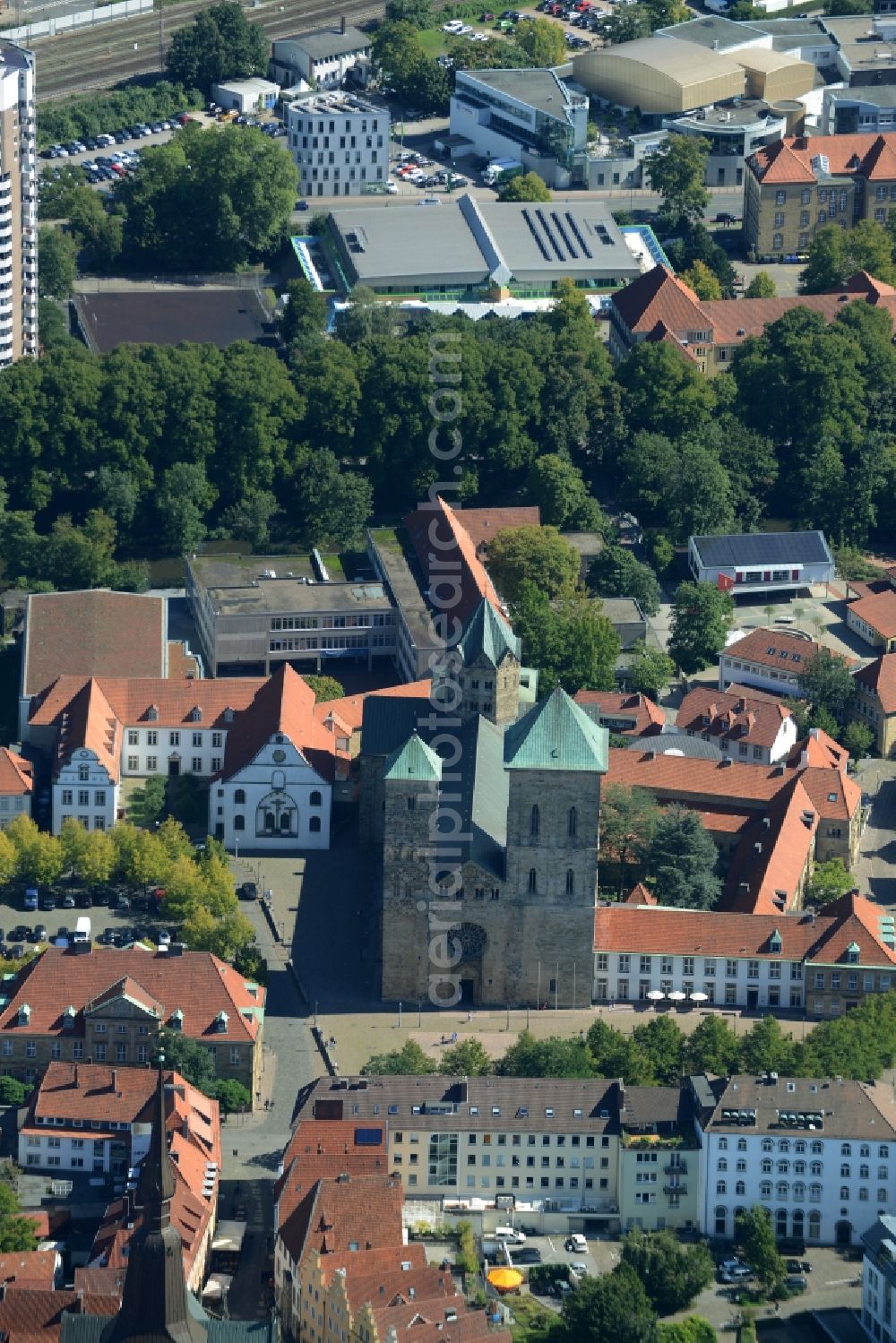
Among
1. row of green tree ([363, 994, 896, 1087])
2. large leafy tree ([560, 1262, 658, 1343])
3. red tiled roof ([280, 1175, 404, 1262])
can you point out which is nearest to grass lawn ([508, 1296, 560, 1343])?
large leafy tree ([560, 1262, 658, 1343])

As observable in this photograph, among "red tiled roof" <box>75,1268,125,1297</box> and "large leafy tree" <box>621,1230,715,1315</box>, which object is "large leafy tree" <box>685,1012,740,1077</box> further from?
"red tiled roof" <box>75,1268,125,1297</box>

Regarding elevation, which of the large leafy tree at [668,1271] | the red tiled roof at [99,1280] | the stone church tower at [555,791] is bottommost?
the large leafy tree at [668,1271]

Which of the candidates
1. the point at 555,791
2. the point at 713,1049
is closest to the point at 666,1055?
the point at 713,1049

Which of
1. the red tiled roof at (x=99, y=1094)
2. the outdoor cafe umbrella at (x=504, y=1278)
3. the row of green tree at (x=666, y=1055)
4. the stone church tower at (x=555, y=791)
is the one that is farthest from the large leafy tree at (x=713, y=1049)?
the red tiled roof at (x=99, y=1094)

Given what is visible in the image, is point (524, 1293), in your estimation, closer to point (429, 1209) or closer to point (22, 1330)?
point (429, 1209)

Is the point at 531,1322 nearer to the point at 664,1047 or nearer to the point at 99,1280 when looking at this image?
the point at 99,1280

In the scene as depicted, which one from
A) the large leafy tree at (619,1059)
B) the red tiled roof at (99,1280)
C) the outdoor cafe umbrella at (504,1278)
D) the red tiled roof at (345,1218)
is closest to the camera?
the red tiled roof at (99,1280)

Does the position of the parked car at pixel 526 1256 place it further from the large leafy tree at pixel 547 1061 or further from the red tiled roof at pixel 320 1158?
the large leafy tree at pixel 547 1061

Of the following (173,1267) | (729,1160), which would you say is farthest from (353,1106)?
(173,1267)

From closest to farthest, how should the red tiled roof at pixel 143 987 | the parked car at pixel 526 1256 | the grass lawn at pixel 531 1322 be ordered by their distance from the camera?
the grass lawn at pixel 531 1322 < the parked car at pixel 526 1256 < the red tiled roof at pixel 143 987
